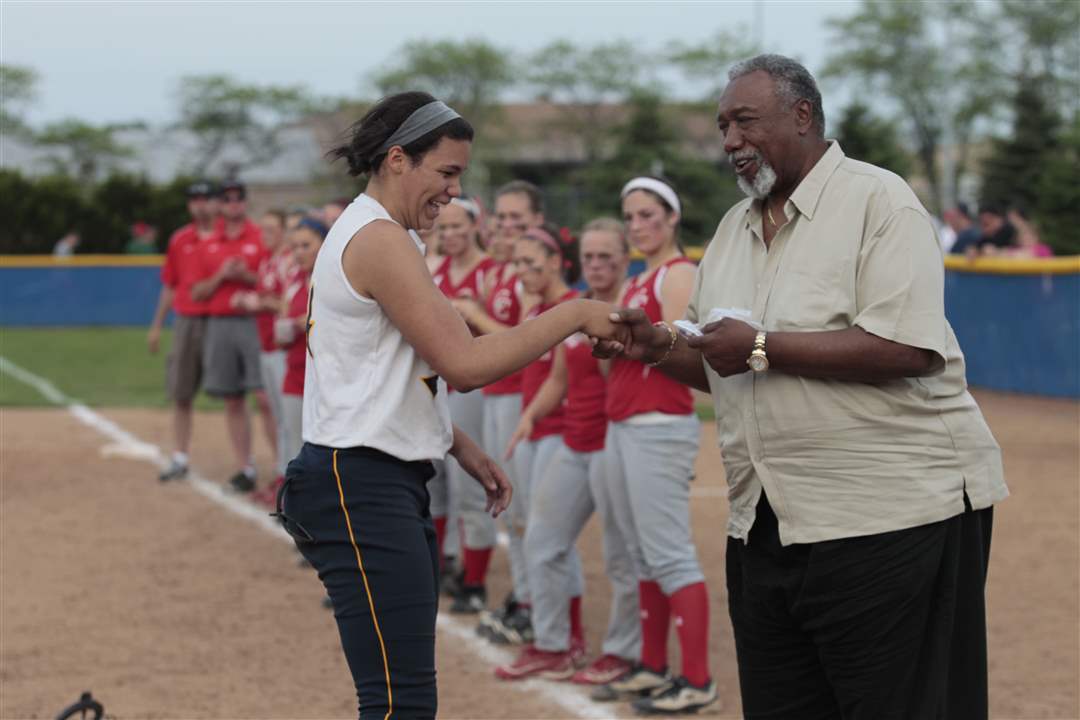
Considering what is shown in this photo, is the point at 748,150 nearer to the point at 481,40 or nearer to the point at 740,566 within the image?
the point at 740,566

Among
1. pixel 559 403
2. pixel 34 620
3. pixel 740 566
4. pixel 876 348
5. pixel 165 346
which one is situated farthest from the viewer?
pixel 165 346

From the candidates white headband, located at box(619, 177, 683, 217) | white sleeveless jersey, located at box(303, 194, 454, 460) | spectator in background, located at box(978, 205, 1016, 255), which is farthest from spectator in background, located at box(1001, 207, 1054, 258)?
white sleeveless jersey, located at box(303, 194, 454, 460)

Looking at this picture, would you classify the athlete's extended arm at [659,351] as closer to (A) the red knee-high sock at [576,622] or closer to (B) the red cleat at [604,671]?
(B) the red cleat at [604,671]

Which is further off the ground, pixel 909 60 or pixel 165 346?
pixel 909 60

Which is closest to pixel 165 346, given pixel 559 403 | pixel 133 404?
pixel 133 404

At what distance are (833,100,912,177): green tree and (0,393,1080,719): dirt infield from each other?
2841cm

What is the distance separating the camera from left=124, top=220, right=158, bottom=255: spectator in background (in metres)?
31.1

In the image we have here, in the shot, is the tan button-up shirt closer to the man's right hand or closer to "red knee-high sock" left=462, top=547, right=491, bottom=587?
the man's right hand

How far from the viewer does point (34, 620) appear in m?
7.01

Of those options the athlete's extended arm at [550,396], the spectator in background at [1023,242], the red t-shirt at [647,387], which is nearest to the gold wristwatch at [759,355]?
the red t-shirt at [647,387]

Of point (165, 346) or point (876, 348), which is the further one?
point (165, 346)

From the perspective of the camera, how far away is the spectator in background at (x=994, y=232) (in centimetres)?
1571

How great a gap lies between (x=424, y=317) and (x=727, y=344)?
776 mm

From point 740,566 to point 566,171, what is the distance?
56.4 metres
